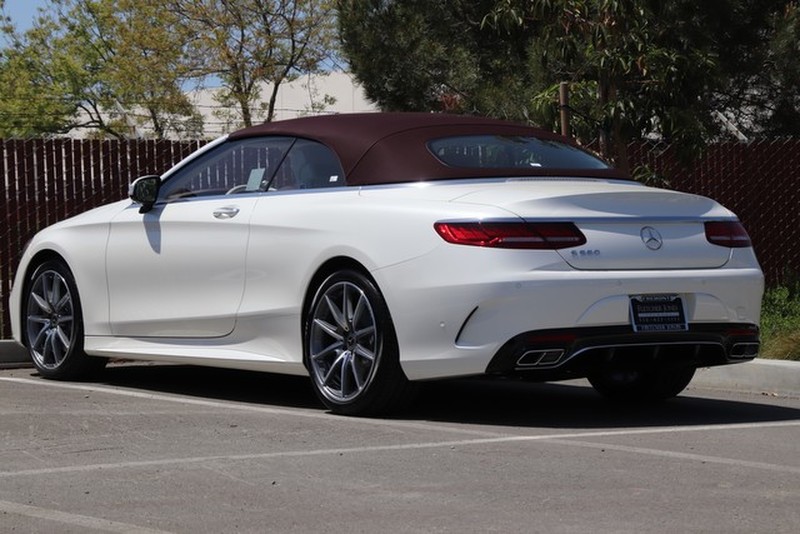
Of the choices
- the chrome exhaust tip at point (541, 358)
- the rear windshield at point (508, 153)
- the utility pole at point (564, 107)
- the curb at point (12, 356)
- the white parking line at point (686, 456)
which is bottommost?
the curb at point (12, 356)

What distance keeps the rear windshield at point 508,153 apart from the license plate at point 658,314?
109cm

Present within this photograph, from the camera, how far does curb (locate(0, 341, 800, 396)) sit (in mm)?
9445

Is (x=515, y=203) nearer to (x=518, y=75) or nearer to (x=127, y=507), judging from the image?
(x=127, y=507)

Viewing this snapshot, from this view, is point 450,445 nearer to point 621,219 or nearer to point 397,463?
point 397,463

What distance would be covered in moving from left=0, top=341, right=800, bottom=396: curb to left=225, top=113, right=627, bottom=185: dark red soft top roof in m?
1.89

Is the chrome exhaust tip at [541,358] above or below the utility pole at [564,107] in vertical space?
below

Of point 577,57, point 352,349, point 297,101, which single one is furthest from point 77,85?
point 352,349

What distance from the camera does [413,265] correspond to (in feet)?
24.2

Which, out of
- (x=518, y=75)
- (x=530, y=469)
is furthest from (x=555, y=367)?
(x=518, y=75)

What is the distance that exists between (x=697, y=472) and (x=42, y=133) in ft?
154

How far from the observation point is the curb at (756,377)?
31.0ft

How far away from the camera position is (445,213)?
24.1ft

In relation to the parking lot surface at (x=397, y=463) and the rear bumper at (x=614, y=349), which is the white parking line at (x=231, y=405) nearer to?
the parking lot surface at (x=397, y=463)

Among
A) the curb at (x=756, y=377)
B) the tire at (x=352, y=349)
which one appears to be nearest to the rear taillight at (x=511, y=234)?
the tire at (x=352, y=349)
